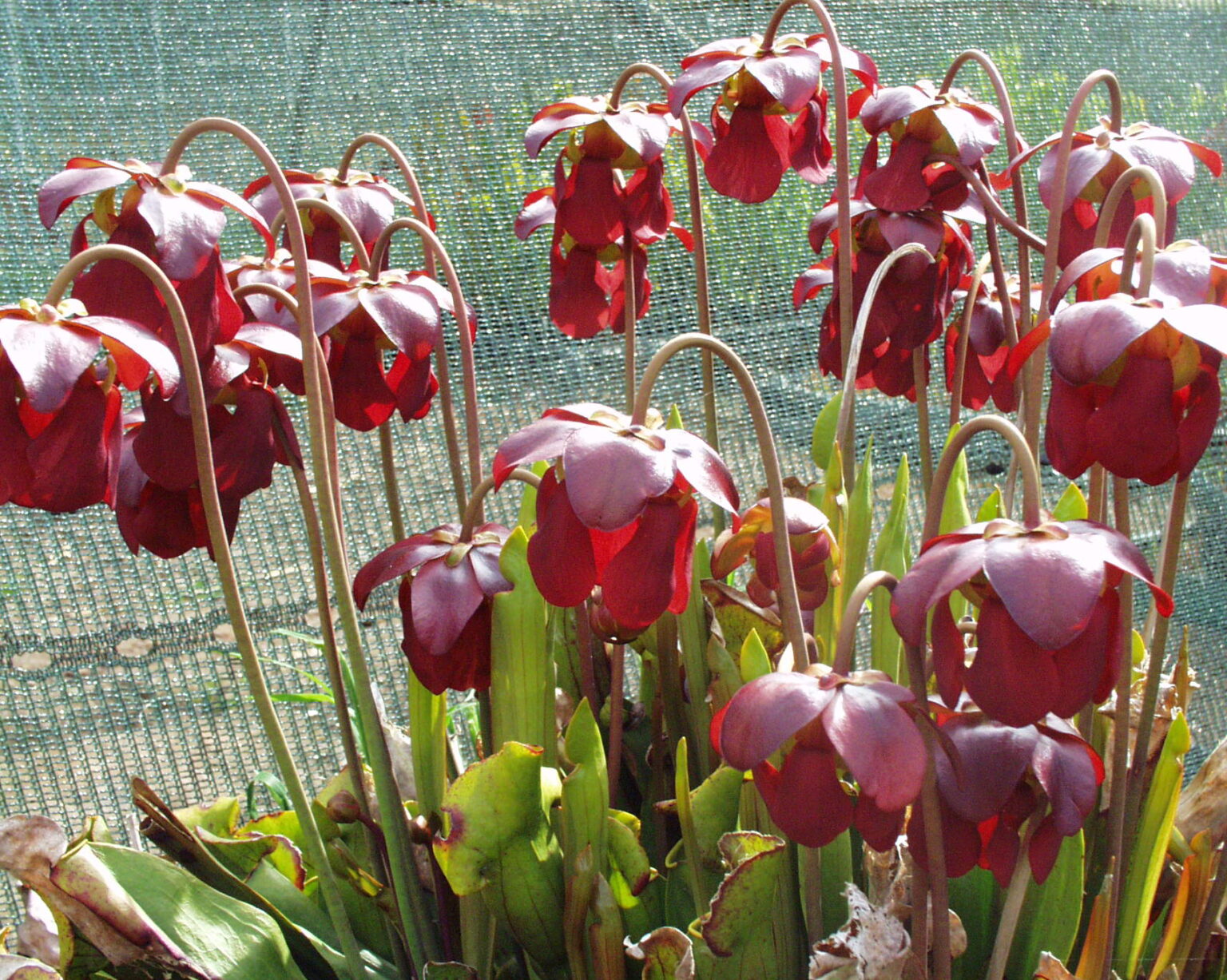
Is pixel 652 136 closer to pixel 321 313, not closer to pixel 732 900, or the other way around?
pixel 321 313

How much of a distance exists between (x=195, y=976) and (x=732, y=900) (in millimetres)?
275

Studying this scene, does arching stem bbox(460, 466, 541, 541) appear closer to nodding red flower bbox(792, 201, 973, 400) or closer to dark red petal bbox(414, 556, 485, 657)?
dark red petal bbox(414, 556, 485, 657)

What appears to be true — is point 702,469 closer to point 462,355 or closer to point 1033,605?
point 1033,605

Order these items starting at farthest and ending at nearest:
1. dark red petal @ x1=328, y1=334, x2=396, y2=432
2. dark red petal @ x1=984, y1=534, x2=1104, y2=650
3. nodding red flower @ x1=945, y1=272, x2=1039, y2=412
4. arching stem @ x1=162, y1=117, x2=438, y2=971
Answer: nodding red flower @ x1=945, y1=272, x2=1039, y2=412, dark red petal @ x1=328, y1=334, x2=396, y2=432, arching stem @ x1=162, y1=117, x2=438, y2=971, dark red petal @ x1=984, y1=534, x2=1104, y2=650

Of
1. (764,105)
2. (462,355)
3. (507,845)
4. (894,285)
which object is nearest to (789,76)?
(764,105)

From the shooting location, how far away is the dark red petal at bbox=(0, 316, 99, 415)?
0.40 metres

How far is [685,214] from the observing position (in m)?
1.56

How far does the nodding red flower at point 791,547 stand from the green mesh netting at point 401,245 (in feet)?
2.44

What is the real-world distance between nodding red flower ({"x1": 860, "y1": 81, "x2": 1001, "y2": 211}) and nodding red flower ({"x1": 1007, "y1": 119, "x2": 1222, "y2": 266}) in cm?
3

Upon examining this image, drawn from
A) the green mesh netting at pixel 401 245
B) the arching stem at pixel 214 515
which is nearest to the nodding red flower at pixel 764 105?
the arching stem at pixel 214 515

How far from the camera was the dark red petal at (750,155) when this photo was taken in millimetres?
699

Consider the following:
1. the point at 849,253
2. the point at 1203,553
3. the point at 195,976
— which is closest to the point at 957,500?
the point at 849,253

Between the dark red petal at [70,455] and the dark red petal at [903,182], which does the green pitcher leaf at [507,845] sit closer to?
the dark red petal at [70,455]

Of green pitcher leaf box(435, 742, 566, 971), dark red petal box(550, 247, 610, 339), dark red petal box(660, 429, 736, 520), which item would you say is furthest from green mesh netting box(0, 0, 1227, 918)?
dark red petal box(660, 429, 736, 520)
